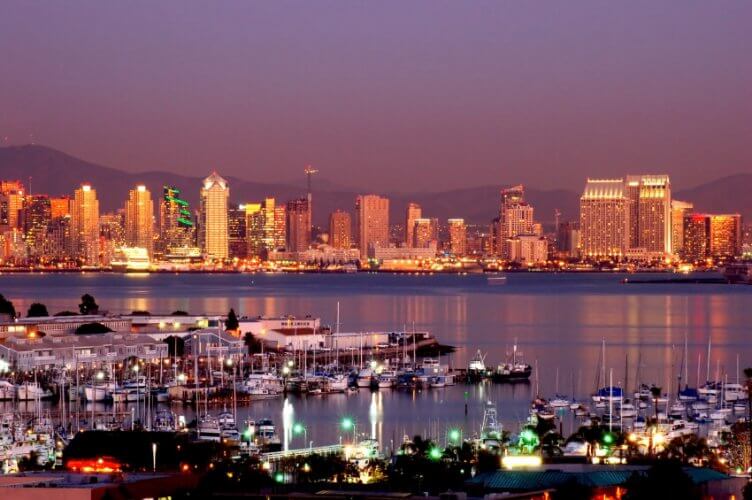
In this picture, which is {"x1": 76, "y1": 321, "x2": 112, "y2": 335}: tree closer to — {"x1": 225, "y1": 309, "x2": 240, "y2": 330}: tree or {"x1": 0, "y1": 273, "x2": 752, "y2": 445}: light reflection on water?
{"x1": 225, "y1": 309, "x2": 240, "y2": 330}: tree

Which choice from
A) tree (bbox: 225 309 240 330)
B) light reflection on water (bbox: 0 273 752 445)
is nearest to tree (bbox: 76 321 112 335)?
tree (bbox: 225 309 240 330)

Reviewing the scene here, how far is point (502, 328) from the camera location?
52.2 meters

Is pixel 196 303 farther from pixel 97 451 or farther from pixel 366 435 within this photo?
pixel 97 451

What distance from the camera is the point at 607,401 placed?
27.3 m

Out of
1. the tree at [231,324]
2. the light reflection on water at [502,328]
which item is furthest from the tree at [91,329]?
the light reflection on water at [502,328]

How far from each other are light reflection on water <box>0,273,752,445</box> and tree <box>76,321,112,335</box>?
768cm

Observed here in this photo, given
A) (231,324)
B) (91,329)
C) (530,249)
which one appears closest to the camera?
(91,329)

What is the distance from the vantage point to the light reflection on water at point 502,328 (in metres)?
27.6

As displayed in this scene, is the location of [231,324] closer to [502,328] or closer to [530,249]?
[502,328]

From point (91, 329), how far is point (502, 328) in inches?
790

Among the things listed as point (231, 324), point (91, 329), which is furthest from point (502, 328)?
point (91, 329)

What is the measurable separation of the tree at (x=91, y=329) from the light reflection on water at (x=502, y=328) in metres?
7.68

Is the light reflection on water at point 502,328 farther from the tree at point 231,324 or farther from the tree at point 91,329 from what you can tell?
the tree at point 91,329

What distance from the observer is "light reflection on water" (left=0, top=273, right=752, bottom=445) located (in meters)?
27.6
